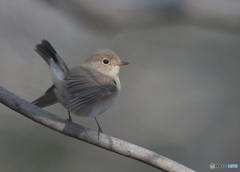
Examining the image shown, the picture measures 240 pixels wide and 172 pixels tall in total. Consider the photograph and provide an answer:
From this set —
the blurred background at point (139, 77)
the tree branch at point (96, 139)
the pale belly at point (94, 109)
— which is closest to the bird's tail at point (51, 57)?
the blurred background at point (139, 77)

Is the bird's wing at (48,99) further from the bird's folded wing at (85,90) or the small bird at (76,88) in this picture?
the bird's folded wing at (85,90)

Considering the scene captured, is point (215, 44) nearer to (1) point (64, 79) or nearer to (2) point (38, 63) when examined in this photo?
(2) point (38, 63)

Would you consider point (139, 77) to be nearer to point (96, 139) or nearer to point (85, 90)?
point (85, 90)

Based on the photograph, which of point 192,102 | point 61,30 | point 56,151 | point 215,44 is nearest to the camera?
point 61,30

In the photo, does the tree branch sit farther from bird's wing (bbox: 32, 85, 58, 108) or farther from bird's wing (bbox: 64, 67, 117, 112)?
bird's wing (bbox: 32, 85, 58, 108)

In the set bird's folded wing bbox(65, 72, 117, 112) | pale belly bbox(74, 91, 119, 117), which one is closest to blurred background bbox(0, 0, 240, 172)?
bird's folded wing bbox(65, 72, 117, 112)

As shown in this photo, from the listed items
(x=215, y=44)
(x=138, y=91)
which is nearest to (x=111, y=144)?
(x=138, y=91)
